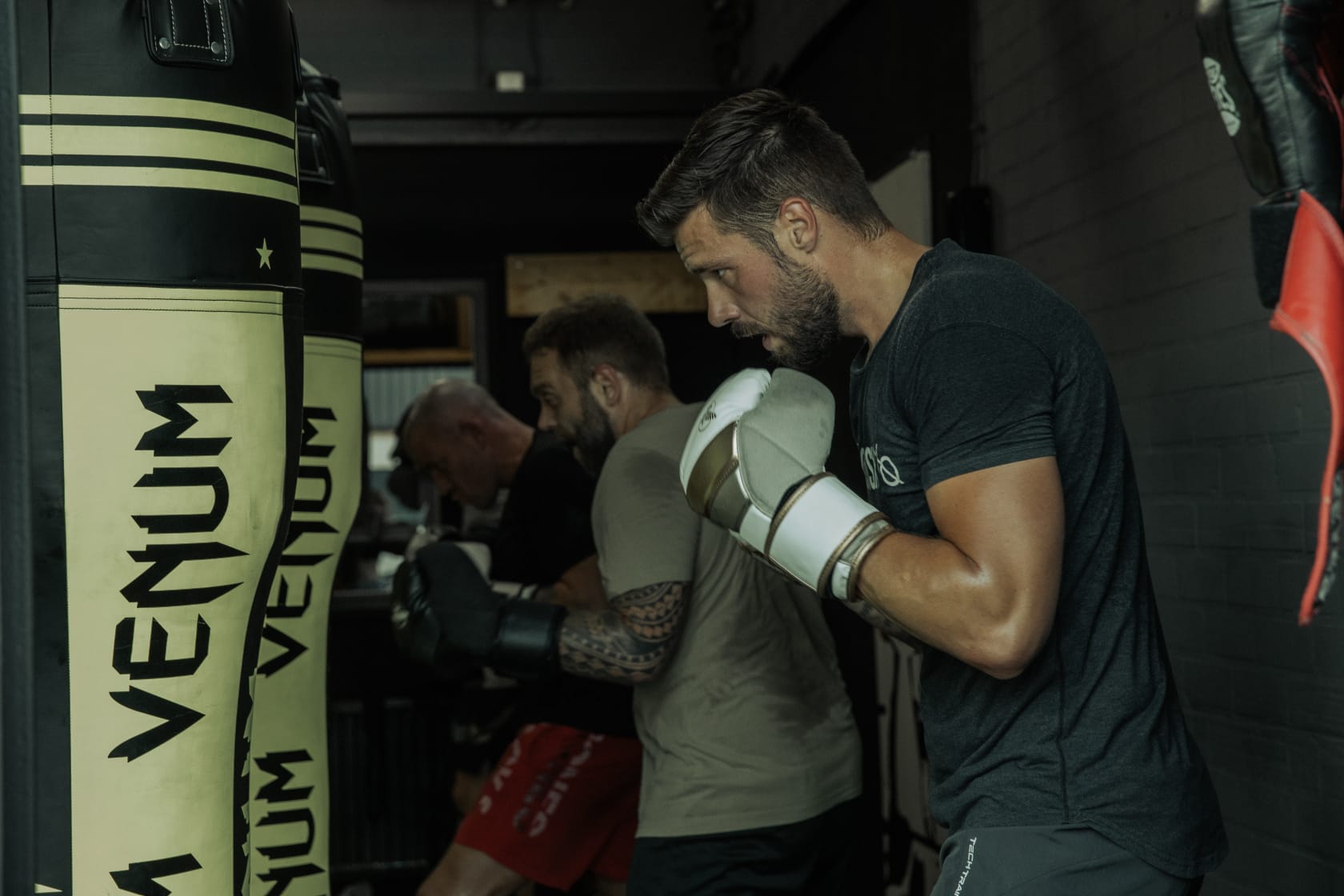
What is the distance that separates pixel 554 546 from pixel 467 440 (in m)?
0.78

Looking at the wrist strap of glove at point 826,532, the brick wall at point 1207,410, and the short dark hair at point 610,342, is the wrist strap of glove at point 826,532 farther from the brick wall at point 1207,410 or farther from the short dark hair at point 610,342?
the short dark hair at point 610,342

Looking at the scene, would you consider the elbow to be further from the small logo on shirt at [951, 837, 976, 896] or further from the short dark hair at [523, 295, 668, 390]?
the short dark hair at [523, 295, 668, 390]

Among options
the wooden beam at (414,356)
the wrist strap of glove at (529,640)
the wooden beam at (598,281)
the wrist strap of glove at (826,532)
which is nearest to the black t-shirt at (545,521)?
the wrist strap of glove at (529,640)

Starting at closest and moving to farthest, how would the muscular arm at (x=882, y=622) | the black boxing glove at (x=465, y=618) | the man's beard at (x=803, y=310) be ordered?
the muscular arm at (x=882, y=622) → the man's beard at (x=803, y=310) → the black boxing glove at (x=465, y=618)

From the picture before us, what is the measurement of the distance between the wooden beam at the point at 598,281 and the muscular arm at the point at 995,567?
4.90 meters

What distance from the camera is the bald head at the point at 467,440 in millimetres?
3773

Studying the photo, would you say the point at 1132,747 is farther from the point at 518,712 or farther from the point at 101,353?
the point at 518,712

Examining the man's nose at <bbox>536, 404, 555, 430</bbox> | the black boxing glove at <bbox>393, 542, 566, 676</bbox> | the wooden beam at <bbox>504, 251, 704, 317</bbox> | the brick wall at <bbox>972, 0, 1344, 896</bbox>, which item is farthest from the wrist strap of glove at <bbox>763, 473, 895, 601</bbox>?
the wooden beam at <bbox>504, 251, 704, 317</bbox>

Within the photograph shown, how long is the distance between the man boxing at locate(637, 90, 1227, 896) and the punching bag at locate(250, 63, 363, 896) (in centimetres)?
82

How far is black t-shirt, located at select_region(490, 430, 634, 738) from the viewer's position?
3.00 m

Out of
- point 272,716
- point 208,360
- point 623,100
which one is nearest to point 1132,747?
point 208,360

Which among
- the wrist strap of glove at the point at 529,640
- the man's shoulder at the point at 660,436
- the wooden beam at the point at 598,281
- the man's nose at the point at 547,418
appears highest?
the wooden beam at the point at 598,281

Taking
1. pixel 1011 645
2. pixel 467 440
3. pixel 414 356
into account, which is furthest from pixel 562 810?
pixel 414 356

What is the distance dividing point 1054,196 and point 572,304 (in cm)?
102
